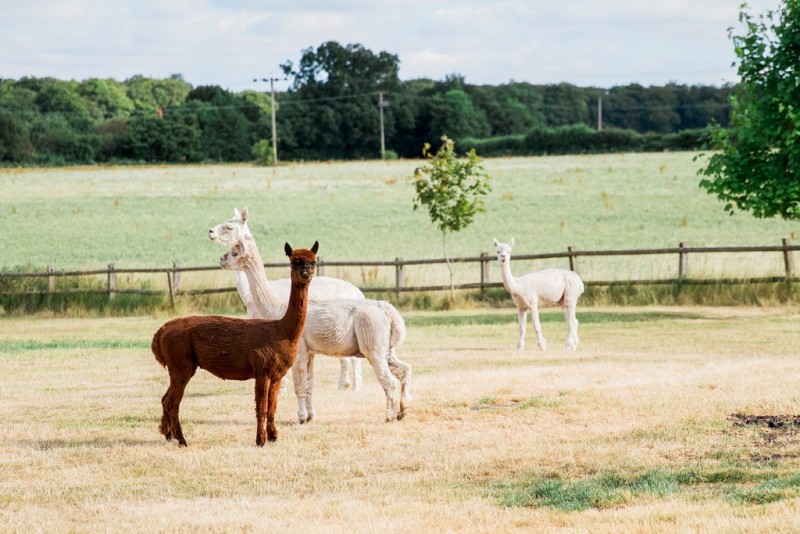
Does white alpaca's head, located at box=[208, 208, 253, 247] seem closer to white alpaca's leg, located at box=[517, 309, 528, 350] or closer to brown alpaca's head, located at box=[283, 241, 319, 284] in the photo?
brown alpaca's head, located at box=[283, 241, 319, 284]

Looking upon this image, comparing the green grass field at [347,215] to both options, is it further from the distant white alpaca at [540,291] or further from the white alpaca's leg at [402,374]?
the white alpaca's leg at [402,374]

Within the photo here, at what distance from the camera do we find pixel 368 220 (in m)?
43.4

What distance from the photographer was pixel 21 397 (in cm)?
1372

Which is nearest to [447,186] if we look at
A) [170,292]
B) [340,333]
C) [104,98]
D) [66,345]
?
[170,292]

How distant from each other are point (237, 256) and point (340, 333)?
136 cm

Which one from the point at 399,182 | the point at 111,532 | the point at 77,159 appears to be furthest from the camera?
the point at 77,159

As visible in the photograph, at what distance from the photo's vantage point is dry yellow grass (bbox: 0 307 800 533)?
25.1 feet

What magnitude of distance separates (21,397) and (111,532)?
6.86m

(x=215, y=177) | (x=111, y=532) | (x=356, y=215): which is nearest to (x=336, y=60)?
(x=215, y=177)

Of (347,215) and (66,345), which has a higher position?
(347,215)

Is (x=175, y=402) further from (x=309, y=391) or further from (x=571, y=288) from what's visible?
(x=571, y=288)

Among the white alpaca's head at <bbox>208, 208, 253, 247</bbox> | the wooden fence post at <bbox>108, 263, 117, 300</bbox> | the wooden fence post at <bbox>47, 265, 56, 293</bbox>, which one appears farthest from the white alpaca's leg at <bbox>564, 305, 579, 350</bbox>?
the wooden fence post at <bbox>47, 265, 56, 293</bbox>

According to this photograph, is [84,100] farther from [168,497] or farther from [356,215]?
[168,497]

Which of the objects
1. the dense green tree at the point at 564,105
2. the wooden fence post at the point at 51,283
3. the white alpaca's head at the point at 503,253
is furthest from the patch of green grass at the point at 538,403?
the dense green tree at the point at 564,105
